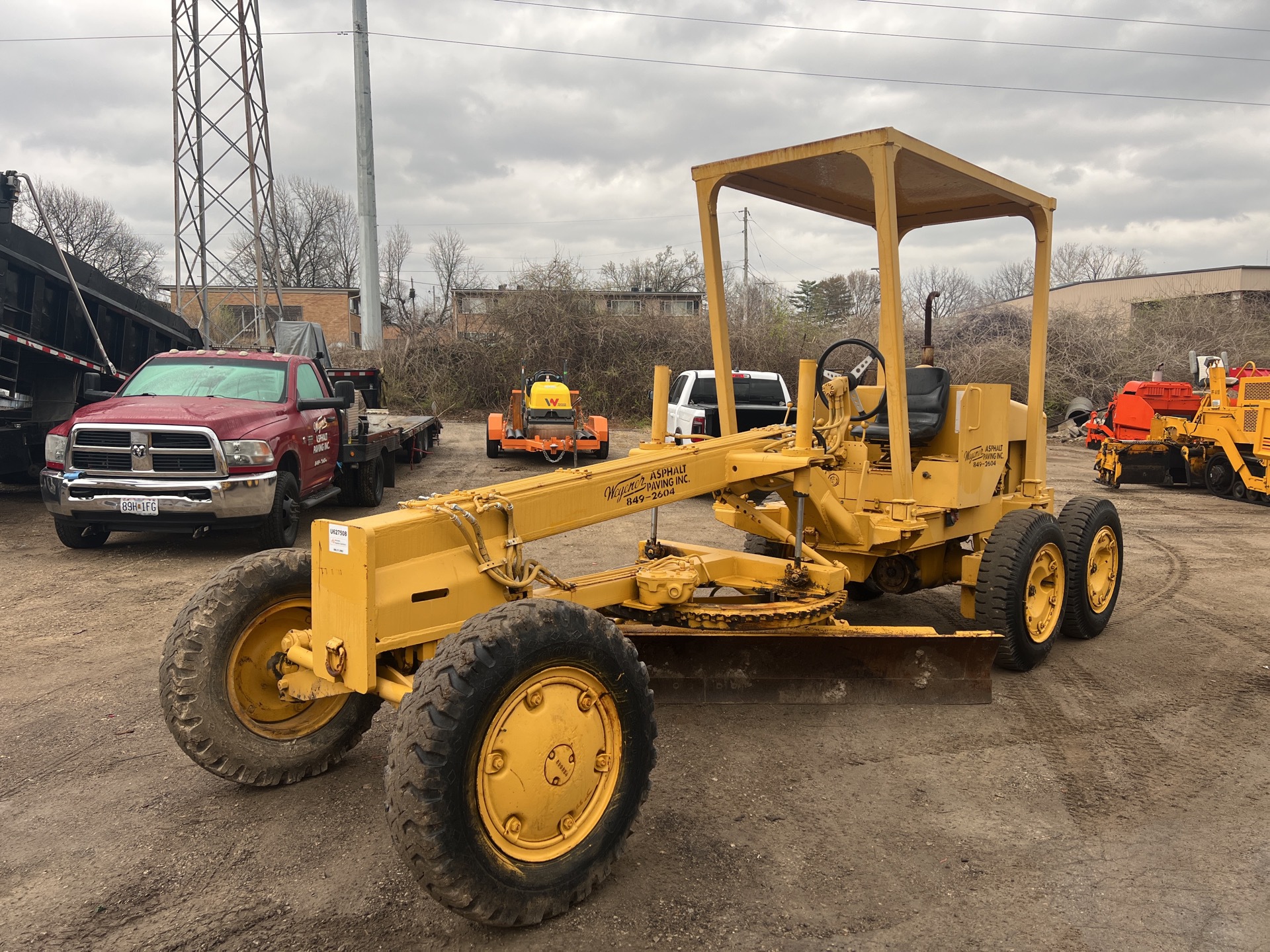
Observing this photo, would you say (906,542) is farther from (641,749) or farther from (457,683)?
(457,683)

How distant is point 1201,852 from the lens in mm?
3326

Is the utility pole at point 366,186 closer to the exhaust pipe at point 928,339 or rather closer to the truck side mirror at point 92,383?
the truck side mirror at point 92,383

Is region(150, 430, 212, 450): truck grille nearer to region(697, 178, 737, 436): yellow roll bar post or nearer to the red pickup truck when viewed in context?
the red pickup truck

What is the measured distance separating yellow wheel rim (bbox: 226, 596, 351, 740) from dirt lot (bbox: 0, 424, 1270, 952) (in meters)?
0.28

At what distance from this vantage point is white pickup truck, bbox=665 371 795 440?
12016 millimetres

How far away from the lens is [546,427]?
1664 cm

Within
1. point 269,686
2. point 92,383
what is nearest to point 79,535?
point 92,383

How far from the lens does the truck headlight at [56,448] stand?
8239 millimetres

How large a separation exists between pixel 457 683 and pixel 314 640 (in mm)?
925

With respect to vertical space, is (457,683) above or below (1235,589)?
above

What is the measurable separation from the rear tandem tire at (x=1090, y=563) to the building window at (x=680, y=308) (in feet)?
76.0

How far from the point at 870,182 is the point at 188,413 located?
6413 millimetres

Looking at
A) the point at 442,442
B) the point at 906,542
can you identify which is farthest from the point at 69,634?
the point at 442,442

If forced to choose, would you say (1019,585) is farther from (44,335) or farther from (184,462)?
(44,335)
